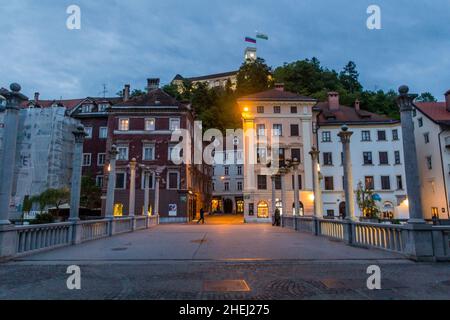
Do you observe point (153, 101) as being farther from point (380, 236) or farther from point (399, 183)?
point (380, 236)

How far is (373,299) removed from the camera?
17.3 feet

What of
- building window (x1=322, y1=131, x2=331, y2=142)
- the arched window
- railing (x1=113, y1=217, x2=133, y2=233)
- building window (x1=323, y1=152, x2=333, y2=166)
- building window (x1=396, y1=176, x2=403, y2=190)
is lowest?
railing (x1=113, y1=217, x2=133, y2=233)

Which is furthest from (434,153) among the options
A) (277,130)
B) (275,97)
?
(275,97)

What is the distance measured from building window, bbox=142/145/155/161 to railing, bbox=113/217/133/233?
758 inches

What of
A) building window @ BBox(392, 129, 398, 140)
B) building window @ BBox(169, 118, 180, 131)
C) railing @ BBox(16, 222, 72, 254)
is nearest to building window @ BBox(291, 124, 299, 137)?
building window @ BBox(392, 129, 398, 140)

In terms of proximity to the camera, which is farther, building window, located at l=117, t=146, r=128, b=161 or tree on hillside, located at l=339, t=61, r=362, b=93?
tree on hillside, located at l=339, t=61, r=362, b=93

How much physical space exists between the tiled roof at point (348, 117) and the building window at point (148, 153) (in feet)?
73.8

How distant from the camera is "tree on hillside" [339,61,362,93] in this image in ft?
248

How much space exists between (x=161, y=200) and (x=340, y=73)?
64176 millimetres

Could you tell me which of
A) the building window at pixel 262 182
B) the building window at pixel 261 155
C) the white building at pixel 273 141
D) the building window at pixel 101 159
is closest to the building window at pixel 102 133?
the building window at pixel 101 159

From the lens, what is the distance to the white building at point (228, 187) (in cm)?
7125

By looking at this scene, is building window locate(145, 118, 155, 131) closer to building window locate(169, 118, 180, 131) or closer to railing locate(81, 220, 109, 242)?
building window locate(169, 118, 180, 131)

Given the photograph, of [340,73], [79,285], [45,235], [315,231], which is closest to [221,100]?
[340,73]

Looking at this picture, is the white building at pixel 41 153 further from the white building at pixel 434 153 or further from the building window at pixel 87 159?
the white building at pixel 434 153
